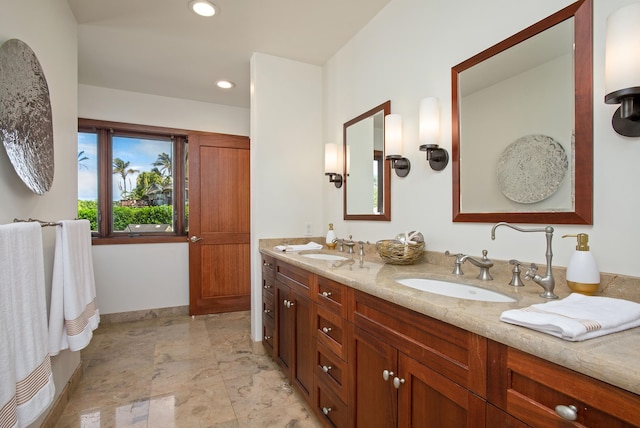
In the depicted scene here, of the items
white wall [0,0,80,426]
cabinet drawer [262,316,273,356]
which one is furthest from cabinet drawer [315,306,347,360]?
white wall [0,0,80,426]

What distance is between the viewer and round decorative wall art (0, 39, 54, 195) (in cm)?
127

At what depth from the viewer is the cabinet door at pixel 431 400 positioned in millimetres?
824

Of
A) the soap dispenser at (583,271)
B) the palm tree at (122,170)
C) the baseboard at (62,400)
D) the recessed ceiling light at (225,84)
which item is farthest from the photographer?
the palm tree at (122,170)

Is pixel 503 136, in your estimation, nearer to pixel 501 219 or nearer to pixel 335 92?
pixel 501 219

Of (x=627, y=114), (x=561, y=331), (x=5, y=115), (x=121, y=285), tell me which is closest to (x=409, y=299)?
(x=561, y=331)

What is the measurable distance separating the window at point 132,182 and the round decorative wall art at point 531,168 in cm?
349

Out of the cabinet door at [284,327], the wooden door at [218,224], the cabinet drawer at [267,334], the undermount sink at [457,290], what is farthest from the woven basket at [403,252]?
the wooden door at [218,224]

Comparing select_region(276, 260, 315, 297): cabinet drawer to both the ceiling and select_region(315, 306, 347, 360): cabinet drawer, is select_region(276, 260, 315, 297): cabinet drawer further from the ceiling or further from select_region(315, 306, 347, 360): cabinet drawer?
the ceiling

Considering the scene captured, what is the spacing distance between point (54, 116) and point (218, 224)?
2103 millimetres

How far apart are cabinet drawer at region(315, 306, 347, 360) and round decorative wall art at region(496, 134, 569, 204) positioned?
3.12ft

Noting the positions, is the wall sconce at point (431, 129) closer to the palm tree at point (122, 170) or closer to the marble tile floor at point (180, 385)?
the marble tile floor at point (180, 385)

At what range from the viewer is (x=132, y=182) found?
364cm

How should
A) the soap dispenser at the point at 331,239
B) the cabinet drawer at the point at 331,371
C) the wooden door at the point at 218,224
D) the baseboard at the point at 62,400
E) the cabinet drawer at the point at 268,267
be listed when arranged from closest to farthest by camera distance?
the cabinet drawer at the point at 331,371 < the baseboard at the point at 62,400 < the cabinet drawer at the point at 268,267 < the soap dispenser at the point at 331,239 < the wooden door at the point at 218,224

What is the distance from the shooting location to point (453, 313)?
86 centimetres
